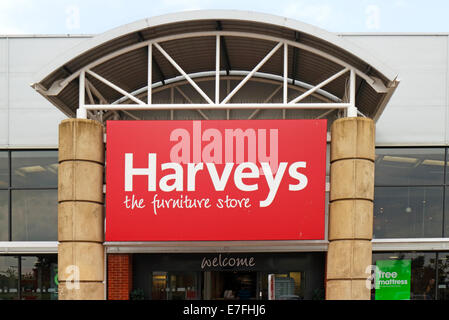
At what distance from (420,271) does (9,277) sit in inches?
532

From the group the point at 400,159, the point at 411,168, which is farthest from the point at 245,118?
the point at 411,168

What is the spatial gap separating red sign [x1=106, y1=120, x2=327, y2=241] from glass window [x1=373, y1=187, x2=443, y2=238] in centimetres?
448

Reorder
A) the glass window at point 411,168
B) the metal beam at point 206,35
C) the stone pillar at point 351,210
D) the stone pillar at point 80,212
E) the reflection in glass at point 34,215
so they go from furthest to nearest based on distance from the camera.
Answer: the reflection in glass at point 34,215
the glass window at point 411,168
the metal beam at point 206,35
the stone pillar at point 80,212
the stone pillar at point 351,210

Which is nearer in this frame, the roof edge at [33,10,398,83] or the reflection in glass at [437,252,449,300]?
the roof edge at [33,10,398,83]

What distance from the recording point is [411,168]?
48.8 feet

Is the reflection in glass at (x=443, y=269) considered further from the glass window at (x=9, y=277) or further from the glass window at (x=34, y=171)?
the glass window at (x=9, y=277)

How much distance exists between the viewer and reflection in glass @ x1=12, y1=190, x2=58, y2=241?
14961 millimetres

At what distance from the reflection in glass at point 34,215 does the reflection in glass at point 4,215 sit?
0.72 ft

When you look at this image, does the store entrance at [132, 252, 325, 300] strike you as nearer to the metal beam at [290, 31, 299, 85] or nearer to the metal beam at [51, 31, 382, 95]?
the metal beam at [290, 31, 299, 85]

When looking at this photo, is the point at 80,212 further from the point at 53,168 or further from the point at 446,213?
the point at 446,213

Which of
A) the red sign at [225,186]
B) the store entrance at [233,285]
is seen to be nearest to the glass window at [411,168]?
the red sign at [225,186]

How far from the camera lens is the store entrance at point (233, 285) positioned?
50.6 ft

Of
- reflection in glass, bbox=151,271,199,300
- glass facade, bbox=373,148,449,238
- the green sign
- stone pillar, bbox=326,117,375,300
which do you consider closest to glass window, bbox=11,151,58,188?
reflection in glass, bbox=151,271,199,300
